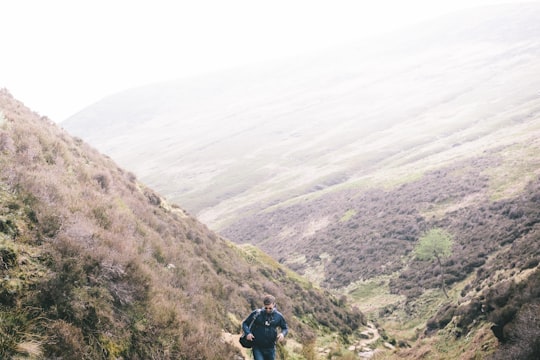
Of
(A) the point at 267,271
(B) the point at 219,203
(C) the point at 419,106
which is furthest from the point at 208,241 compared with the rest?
(C) the point at 419,106

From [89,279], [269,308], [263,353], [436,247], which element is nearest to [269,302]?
[269,308]

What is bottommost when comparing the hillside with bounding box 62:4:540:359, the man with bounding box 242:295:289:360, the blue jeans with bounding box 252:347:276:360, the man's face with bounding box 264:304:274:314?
the hillside with bounding box 62:4:540:359

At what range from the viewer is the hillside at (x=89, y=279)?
620 centimetres

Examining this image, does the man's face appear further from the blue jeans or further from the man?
the blue jeans

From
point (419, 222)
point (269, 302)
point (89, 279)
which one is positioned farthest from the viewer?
point (419, 222)

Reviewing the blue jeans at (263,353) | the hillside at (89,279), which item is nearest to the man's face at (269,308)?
the blue jeans at (263,353)

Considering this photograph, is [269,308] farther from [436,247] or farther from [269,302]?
[436,247]

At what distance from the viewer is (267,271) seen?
21672 mm

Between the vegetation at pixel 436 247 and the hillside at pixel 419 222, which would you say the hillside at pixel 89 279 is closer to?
the hillside at pixel 419 222

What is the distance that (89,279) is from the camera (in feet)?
24.5

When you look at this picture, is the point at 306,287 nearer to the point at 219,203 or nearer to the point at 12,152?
the point at 12,152

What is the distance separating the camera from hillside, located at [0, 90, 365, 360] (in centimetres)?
620

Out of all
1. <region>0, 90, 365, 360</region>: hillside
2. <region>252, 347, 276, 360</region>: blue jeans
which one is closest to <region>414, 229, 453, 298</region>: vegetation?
<region>0, 90, 365, 360</region>: hillside

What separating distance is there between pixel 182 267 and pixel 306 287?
1219 centimetres
